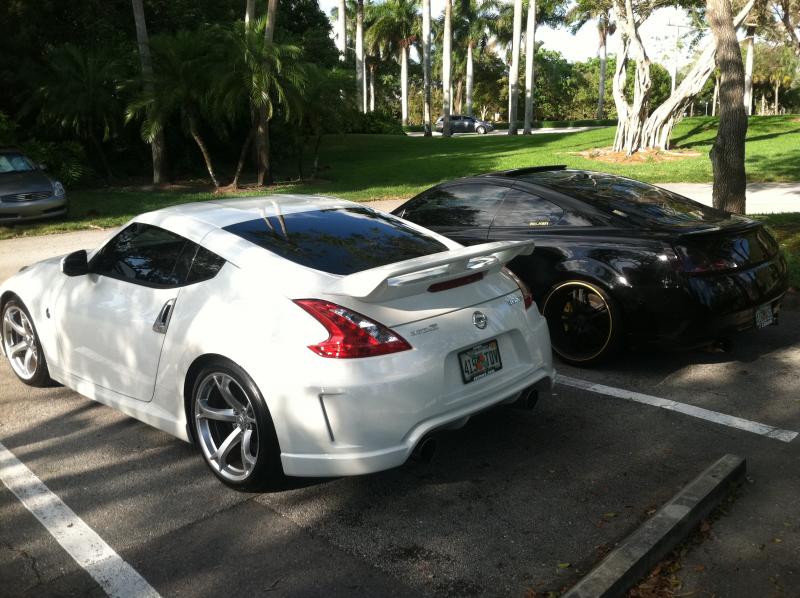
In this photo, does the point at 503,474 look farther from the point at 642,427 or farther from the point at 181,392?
the point at 181,392

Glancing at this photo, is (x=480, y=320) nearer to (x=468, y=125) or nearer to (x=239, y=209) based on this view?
(x=239, y=209)

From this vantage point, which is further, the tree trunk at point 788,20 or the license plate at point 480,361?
the tree trunk at point 788,20

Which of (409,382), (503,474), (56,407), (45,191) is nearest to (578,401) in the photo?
(503,474)

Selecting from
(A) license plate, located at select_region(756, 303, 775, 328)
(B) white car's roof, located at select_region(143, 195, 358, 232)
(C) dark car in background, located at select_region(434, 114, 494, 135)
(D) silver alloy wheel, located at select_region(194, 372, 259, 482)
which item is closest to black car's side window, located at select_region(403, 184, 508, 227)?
(B) white car's roof, located at select_region(143, 195, 358, 232)

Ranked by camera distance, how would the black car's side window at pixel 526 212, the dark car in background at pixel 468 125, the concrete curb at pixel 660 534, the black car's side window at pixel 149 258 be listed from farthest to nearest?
the dark car in background at pixel 468 125 → the black car's side window at pixel 526 212 → the black car's side window at pixel 149 258 → the concrete curb at pixel 660 534

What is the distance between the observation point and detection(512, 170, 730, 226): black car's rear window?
19.1 ft

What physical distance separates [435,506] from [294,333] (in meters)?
1.12

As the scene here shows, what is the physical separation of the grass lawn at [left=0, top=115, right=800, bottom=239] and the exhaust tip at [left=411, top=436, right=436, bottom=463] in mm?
13217

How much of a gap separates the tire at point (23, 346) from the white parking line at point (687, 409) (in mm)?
3691

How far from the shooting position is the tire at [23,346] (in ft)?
17.8

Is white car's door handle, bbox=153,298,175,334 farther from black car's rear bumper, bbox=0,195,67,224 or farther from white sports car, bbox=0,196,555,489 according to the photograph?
black car's rear bumper, bbox=0,195,67,224

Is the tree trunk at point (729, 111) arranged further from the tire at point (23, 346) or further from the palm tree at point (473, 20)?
the palm tree at point (473, 20)

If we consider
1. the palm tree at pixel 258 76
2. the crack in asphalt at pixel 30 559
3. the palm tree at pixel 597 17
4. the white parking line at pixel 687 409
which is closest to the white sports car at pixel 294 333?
the crack in asphalt at pixel 30 559

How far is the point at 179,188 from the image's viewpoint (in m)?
23.0
